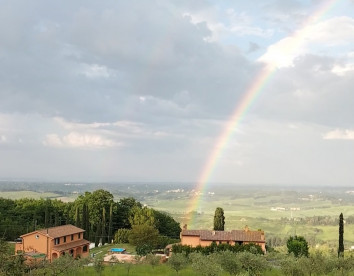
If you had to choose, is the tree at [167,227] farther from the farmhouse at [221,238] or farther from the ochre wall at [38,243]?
the ochre wall at [38,243]

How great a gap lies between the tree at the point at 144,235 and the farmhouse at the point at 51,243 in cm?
739

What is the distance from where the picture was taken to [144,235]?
48969 millimetres

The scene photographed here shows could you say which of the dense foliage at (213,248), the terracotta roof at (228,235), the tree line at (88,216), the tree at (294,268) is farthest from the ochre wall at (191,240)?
the tree at (294,268)

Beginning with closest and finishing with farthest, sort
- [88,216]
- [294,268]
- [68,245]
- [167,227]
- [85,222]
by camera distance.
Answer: [294,268]
[68,245]
[85,222]
[88,216]
[167,227]

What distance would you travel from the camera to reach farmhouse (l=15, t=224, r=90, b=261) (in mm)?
40531

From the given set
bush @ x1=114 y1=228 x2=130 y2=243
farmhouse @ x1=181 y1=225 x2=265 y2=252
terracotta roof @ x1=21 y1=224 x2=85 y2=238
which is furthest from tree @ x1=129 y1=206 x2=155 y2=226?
terracotta roof @ x1=21 y1=224 x2=85 y2=238

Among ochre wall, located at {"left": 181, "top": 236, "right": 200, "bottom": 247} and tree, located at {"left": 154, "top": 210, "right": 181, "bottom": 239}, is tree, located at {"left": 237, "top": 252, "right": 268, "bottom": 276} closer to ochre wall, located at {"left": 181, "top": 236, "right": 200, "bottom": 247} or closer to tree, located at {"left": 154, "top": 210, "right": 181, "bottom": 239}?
ochre wall, located at {"left": 181, "top": 236, "right": 200, "bottom": 247}

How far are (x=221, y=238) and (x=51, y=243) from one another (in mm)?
18028

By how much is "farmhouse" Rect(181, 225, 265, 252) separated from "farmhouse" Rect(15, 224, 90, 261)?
12.1 m

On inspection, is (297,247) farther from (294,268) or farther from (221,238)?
(294,268)

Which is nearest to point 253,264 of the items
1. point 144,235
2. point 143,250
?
point 143,250

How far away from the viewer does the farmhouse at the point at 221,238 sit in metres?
43.5

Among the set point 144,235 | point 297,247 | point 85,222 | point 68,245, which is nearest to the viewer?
point 68,245

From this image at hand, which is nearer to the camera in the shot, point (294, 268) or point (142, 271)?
point (294, 268)
